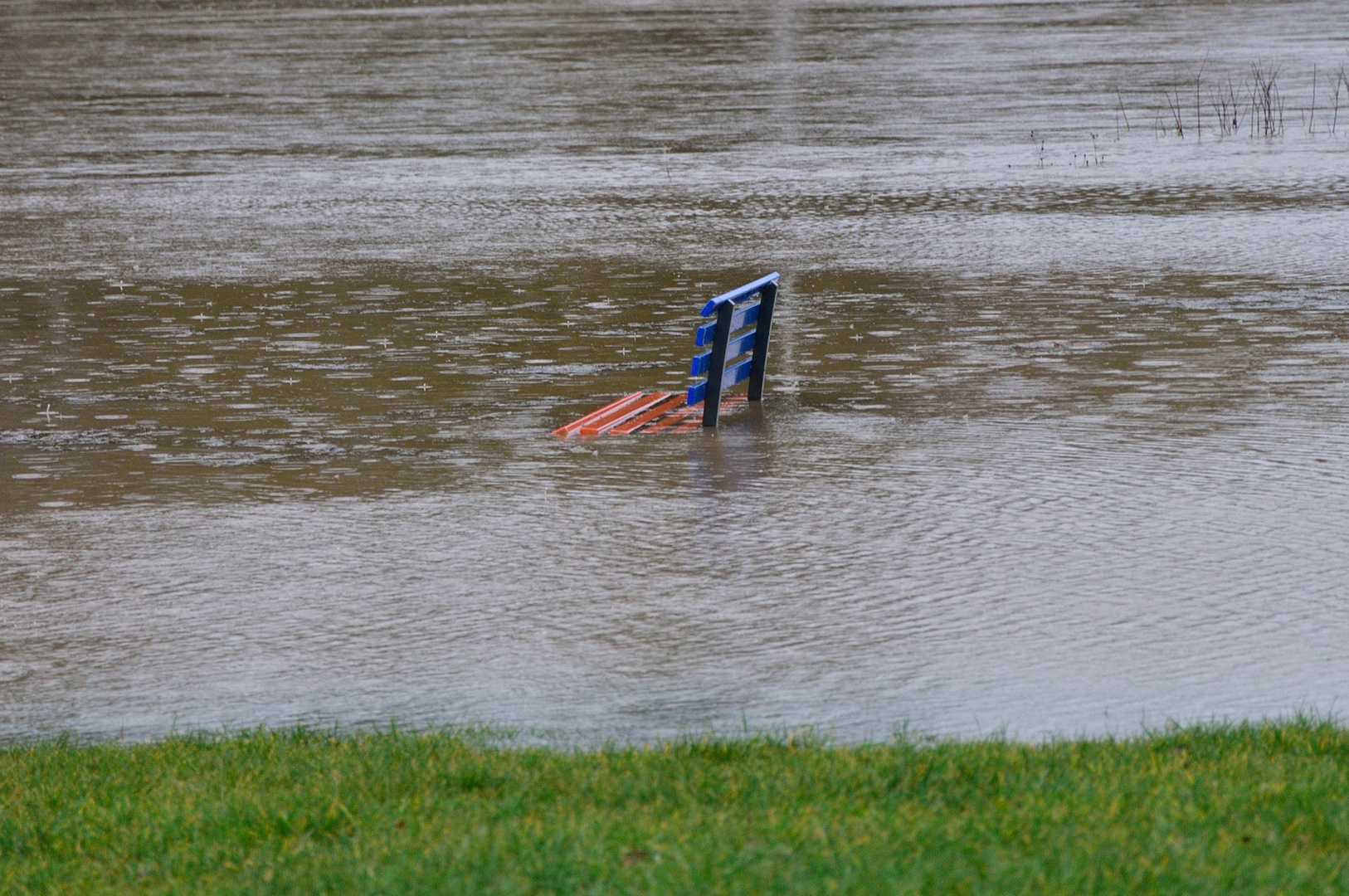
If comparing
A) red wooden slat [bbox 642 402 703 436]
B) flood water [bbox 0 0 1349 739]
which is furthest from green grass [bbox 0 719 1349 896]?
A: red wooden slat [bbox 642 402 703 436]

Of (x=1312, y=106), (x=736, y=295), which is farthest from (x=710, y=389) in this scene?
(x=1312, y=106)

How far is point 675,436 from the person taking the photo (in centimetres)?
1007

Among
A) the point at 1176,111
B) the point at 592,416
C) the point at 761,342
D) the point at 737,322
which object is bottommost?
the point at 1176,111

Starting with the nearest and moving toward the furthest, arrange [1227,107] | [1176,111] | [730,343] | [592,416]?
[592,416]
[730,343]
[1176,111]
[1227,107]

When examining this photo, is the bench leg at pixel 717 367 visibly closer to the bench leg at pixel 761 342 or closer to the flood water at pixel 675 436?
the flood water at pixel 675 436

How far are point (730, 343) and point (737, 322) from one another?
5.5 inches

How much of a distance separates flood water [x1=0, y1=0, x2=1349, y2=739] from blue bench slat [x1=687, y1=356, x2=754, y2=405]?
23 cm

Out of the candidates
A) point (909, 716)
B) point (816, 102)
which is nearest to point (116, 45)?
point (816, 102)

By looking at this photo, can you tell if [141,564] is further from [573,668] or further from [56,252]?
[56,252]

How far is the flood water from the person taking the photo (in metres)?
6.44

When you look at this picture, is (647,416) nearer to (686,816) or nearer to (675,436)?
(675,436)

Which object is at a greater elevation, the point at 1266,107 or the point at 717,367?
the point at 717,367

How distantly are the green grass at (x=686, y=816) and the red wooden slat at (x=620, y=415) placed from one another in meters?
4.42

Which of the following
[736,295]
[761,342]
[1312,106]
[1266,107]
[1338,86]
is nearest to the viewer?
[736,295]
